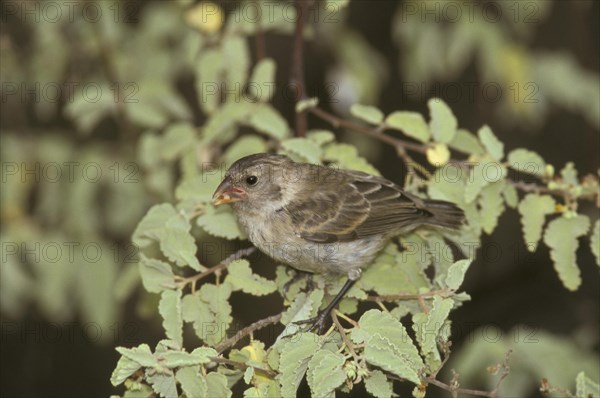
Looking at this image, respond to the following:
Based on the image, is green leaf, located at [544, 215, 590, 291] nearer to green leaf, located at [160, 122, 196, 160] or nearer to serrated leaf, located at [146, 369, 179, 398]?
serrated leaf, located at [146, 369, 179, 398]

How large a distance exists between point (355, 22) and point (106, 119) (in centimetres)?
258

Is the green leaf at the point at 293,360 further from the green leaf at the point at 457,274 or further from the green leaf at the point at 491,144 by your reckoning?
the green leaf at the point at 491,144

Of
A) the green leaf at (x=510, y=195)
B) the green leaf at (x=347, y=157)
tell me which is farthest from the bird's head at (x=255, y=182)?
the green leaf at (x=510, y=195)

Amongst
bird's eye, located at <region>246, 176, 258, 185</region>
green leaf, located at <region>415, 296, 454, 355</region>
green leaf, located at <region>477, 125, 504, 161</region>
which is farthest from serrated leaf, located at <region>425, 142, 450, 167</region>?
green leaf, located at <region>415, 296, 454, 355</region>

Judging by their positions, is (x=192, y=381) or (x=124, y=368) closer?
(x=124, y=368)

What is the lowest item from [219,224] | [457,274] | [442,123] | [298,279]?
[298,279]

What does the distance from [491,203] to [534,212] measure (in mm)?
A: 197

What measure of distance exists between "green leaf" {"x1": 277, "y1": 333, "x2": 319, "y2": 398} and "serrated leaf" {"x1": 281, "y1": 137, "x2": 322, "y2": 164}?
1170 millimetres

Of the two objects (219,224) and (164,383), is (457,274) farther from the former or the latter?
(219,224)

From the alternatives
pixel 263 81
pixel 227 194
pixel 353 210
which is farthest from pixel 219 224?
pixel 263 81

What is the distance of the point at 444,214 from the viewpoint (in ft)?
13.7

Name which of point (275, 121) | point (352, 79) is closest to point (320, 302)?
point (275, 121)

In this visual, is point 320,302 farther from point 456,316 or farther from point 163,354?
point 456,316

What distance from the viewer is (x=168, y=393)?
3.13 m
